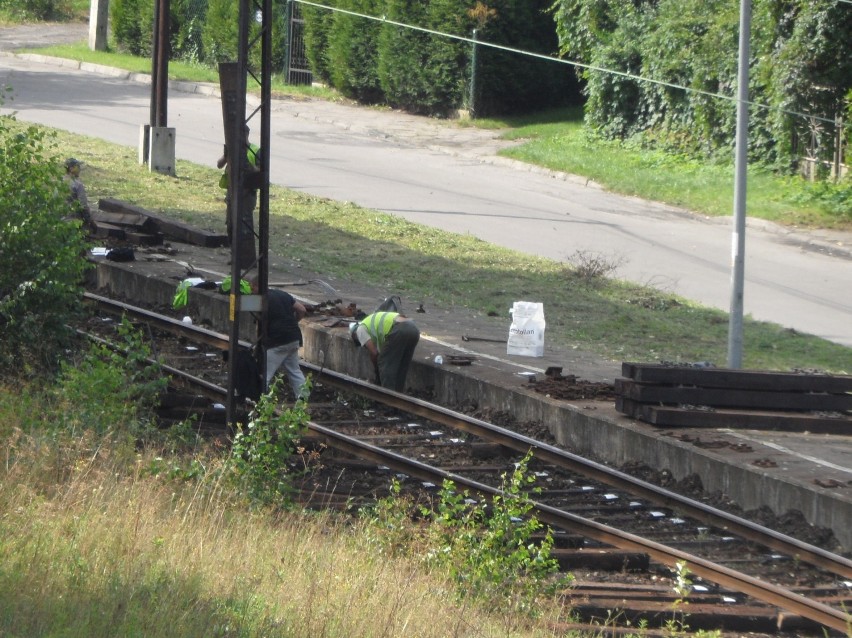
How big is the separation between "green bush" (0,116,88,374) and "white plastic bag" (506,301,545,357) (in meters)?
4.77

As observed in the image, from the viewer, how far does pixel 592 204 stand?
27125 mm

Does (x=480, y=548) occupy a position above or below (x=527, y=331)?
below

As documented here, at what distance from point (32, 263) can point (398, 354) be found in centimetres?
377

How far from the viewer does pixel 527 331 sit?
14328 mm

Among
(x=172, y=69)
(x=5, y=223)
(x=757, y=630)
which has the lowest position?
(x=757, y=630)

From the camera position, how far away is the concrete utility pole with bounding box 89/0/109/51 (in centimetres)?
4412

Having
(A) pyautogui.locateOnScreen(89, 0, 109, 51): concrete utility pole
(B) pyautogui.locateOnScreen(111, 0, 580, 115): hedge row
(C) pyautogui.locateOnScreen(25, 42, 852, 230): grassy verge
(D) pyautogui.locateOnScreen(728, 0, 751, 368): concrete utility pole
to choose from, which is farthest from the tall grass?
(A) pyautogui.locateOnScreen(89, 0, 109, 51): concrete utility pole

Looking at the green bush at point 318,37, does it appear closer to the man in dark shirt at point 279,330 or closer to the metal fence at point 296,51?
the metal fence at point 296,51

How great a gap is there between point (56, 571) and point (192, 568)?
686mm

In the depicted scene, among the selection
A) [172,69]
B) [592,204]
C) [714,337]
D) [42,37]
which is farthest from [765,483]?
[42,37]

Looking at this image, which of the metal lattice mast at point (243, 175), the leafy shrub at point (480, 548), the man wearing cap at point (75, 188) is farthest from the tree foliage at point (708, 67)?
the leafy shrub at point (480, 548)

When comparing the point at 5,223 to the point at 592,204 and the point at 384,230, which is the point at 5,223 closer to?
the point at 384,230

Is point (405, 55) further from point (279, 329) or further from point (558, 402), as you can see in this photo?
point (558, 402)

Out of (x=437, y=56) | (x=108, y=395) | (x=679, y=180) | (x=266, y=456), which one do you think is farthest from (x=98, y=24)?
(x=266, y=456)
